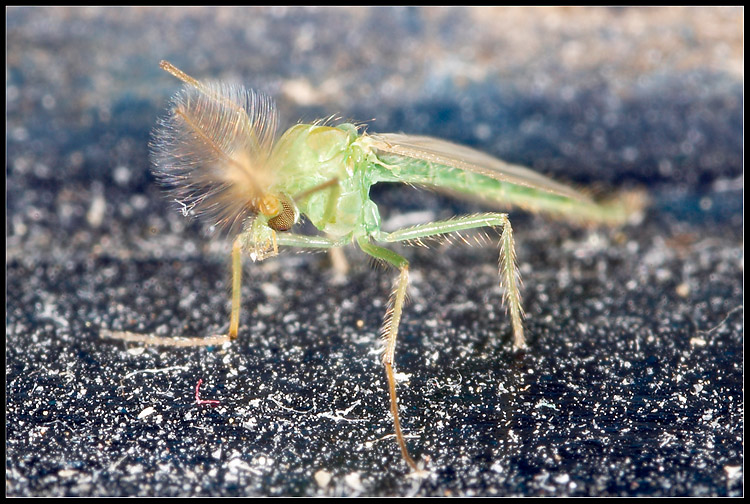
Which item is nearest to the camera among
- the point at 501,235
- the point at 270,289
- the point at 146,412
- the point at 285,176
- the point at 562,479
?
the point at 562,479

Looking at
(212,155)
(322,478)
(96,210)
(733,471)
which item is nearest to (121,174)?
(96,210)

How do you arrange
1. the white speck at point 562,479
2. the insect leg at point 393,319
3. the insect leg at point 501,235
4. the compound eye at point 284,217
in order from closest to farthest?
1. the white speck at point 562,479
2. the insect leg at point 393,319
3. the compound eye at point 284,217
4. the insect leg at point 501,235

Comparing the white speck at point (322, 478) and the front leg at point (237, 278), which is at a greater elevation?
the front leg at point (237, 278)

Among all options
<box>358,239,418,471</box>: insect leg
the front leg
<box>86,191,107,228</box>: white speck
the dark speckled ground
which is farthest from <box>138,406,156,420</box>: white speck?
<box>86,191,107,228</box>: white speck

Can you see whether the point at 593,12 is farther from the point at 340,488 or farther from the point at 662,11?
the point at 340,488

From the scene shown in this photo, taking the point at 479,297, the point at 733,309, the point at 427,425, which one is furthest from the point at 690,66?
the point at 427,425

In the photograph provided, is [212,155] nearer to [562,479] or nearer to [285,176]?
[285,176]

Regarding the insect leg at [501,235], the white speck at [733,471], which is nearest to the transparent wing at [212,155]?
the insect leg at [501,235]

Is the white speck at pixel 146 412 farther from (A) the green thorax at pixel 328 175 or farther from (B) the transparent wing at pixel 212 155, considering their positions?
(A) the green thorax at pixel 328 175
